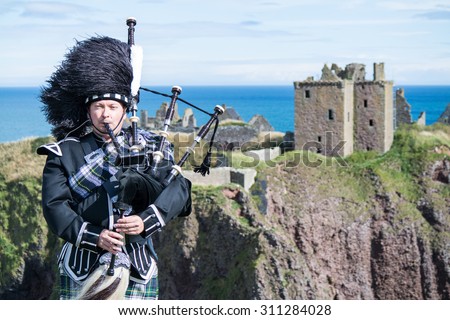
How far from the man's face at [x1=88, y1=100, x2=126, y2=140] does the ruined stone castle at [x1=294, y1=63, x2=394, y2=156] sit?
124 ft

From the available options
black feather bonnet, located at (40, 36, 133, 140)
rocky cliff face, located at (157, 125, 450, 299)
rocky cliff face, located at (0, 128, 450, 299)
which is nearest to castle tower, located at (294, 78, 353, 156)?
rocky cliff face, located at (0, 128, 450, 299)

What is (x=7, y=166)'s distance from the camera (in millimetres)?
41219

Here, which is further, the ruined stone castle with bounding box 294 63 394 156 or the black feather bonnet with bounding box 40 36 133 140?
the ruined stone castle with bounding box 294 63 394 156

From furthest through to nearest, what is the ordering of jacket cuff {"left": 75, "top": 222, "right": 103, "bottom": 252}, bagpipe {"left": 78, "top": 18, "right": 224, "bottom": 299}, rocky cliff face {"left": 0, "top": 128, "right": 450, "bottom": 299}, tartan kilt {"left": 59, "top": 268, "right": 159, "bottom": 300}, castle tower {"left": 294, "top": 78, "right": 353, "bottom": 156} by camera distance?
1. castle tower {"left": 294, "top": 78, "right": 353, "bottom": 156}
2. rocky cliff face {"left": 0, "top": 128, "right": 450, "bottom": 299}
3. tartan kilt {"left": 59, "top": 268, "right": 159, "bottom": 300}
4. jacket cuff {"left": 75, "top": 222, "right": 103, "bottom": 252}
5. bagpipe {"left": 78, "top": 18, "right": 224, "bottom": 299}

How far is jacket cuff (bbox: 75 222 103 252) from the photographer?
26.3ft

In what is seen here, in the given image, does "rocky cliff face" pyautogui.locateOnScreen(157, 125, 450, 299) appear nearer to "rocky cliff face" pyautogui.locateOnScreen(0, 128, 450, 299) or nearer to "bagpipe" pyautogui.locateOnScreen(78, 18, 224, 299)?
"rocky cliff face" pyautogui.locateOnScreen(0, 128, 450, 299)

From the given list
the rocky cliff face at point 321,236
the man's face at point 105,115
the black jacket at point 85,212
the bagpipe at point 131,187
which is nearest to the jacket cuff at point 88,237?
the black jacket at point 85,212

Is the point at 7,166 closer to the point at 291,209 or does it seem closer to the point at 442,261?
Result: the point at 291,209

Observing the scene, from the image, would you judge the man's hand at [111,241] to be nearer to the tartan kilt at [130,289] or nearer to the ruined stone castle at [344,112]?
the tartan kilt at [130,289]

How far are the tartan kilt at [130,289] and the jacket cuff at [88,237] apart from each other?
0.44 m

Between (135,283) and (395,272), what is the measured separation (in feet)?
128

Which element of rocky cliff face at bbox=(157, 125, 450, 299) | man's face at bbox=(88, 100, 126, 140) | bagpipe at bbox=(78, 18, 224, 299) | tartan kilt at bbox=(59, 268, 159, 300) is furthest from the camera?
rocky cliff face at bbox=(157, 125, 450, 299)

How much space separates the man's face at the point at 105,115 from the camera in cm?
842
